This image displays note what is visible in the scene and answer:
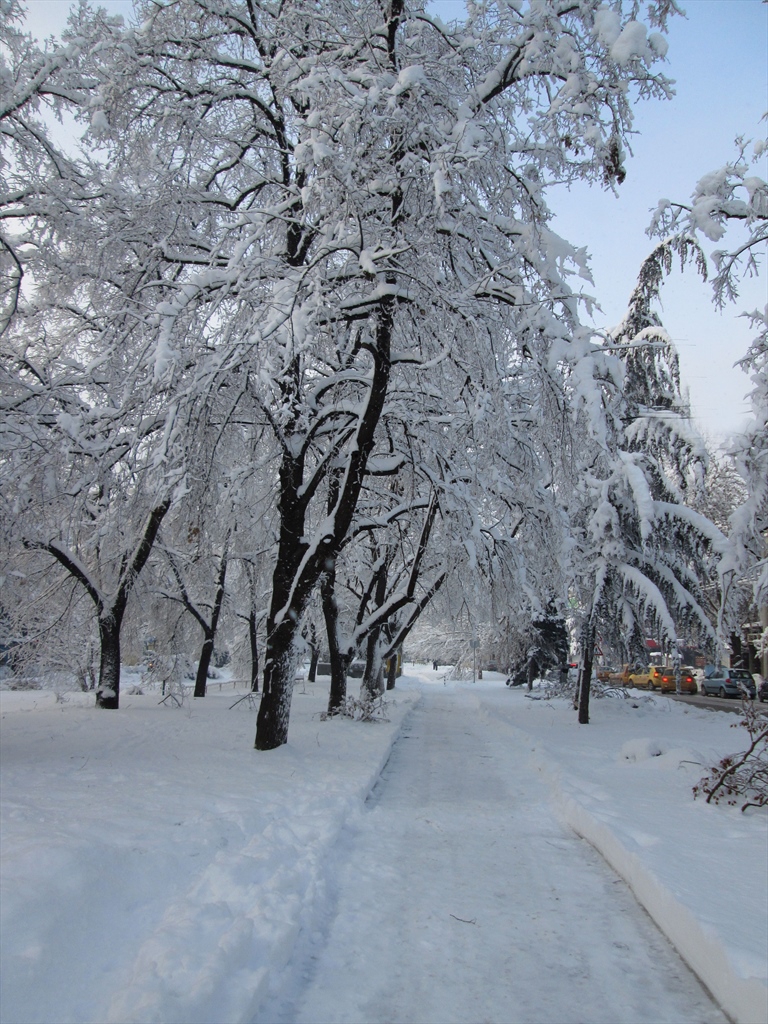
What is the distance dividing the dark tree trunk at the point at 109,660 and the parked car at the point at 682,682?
32258 millimetres

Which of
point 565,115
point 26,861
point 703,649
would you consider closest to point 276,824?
point 26,861

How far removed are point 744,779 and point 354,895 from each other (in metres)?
5.37

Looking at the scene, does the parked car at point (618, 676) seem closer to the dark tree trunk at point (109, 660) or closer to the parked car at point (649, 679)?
the parked car at point (649, 679)

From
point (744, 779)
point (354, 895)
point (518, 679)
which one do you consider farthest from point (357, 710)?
point (518, 679)

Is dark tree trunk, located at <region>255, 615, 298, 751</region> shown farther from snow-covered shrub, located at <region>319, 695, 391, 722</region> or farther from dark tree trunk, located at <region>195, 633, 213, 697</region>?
dark tree trunk, located at <region>195, 633, 213, 697</region>

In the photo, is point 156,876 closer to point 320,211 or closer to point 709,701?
point 320,211

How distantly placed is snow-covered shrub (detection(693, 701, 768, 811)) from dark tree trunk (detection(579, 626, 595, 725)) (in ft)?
35.8

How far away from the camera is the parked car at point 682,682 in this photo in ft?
122

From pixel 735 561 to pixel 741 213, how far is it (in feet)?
12.8

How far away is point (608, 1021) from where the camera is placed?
11.0 feet

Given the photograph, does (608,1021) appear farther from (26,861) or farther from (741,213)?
(741,213)

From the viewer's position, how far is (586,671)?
19.9 m

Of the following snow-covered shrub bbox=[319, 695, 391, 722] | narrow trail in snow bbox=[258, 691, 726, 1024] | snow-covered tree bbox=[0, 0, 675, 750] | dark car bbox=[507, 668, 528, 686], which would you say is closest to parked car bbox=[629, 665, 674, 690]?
dark car bbox=[507, 668, 528, 686]

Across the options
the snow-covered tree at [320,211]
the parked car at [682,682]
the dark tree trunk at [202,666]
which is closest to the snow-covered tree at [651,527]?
the snow-covered tree at [320,211]
